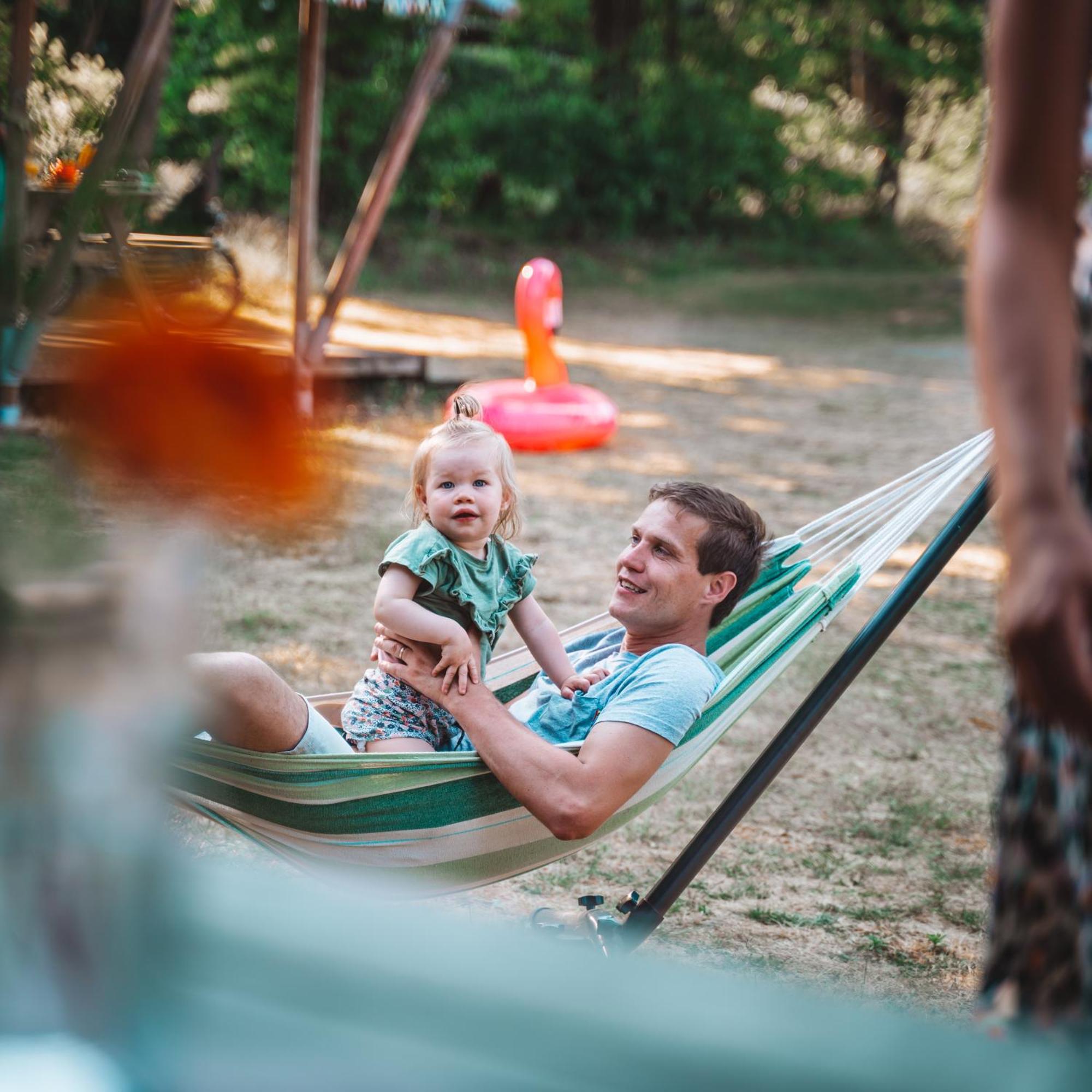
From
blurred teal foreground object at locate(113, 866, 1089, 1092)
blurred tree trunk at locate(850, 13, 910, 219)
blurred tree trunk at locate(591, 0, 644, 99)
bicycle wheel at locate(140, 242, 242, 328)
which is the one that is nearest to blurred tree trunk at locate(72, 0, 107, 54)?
bicycle wheel at locate(140, 242, 242, 328)

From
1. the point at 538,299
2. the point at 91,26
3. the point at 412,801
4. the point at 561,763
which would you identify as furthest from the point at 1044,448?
the point at 538,299

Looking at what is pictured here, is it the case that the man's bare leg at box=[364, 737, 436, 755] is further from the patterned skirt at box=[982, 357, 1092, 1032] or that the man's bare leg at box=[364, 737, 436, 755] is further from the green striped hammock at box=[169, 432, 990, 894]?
the patterned skirt at box=[982, 357, 1092, 1032]

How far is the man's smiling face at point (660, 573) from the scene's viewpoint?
6.09ft

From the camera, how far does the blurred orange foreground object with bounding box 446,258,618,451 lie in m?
5.98

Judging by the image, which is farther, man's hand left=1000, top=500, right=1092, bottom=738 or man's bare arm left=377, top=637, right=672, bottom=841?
man's bare arm left=377, top=637, right=672, bottom=841

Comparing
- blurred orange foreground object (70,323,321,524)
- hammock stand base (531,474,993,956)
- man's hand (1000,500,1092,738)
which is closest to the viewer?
blurred orange foreground object (70,323,321,524)

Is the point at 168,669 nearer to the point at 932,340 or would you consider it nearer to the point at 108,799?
the point at 108,799

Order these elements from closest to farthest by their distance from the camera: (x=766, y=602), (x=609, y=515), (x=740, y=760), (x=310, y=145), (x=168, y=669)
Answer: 1. (x=168, y=669)
2. (x=766, y=602)
3. (x=740, y=760)
4. (x=609, y=515)
5. (x=310, y=145)

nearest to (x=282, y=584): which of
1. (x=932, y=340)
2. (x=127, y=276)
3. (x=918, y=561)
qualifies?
(x=918, y=561)

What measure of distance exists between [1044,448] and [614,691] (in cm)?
→ 117

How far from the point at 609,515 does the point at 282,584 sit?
5.22 ft

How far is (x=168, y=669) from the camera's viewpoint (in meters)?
0.38

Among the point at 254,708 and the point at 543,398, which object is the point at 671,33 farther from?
the point at 254,708

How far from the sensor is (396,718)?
6.04ft
